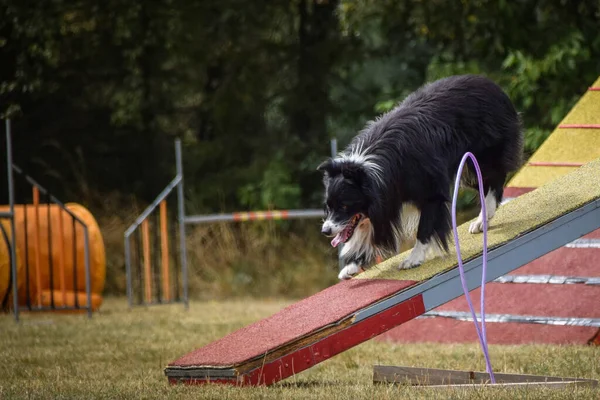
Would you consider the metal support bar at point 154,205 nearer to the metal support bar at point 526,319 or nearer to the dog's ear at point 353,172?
the metal support bar at point 526,319

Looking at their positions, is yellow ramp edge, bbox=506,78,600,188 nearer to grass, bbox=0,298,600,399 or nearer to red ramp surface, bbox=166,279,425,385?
grass, bbox=0,298,600,399

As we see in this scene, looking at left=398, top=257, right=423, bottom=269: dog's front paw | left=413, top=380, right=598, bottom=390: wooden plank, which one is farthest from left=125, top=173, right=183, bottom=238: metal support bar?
left=413, top=380, right=598, bottom=390: wooden plank

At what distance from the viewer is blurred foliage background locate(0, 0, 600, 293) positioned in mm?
14836

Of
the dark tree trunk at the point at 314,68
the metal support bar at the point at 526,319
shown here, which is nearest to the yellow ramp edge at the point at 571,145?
the metal support bar at the point at 526,319

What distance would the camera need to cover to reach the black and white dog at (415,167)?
5129mm

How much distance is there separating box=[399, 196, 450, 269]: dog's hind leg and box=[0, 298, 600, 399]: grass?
2.28ft

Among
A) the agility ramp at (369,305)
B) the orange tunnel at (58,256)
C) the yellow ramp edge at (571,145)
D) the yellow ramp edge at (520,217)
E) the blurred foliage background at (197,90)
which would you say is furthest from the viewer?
the blurred foliage background at (197,90)

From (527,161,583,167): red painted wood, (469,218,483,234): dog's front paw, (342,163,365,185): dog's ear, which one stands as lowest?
(469,218,483,234): dog's front paw

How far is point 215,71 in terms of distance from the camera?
Result: 16516mm

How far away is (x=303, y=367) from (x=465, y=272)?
902 mm

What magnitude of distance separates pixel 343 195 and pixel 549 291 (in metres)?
2.08

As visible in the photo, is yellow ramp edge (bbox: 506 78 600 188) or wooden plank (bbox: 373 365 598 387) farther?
yellow ramp edge (bbox: 506 78 600 188)

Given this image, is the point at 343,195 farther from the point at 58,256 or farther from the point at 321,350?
the point at 58,256

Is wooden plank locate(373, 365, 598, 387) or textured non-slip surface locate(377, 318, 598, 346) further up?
wooden plank locate(373, 365, 598, 387)
